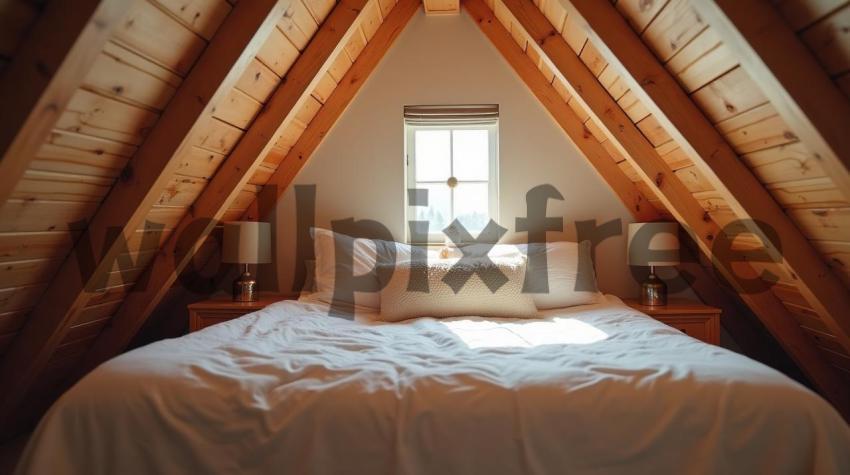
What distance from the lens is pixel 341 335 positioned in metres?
1.84

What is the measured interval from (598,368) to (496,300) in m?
0.90

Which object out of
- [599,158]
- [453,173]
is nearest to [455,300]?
[453,173]

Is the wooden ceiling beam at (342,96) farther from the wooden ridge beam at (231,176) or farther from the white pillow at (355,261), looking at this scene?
the wooden ridge beam at (231,176)

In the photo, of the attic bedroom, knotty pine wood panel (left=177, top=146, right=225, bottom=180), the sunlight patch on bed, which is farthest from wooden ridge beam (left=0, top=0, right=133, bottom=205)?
the sunlight patch on bed

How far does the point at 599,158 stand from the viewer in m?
2.84

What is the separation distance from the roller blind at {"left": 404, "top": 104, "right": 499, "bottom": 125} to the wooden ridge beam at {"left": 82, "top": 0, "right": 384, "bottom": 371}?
686mm

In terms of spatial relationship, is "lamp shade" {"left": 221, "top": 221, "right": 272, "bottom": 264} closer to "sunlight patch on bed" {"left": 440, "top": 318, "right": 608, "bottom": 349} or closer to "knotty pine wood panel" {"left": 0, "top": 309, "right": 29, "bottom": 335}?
"knotty pine wood panel" {"left": 0, "top": 309, "right": 29, "bottom": 335}

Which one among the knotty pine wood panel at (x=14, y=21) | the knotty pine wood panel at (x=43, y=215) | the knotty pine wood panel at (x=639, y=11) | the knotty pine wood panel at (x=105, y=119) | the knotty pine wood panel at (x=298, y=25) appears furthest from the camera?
the knotty pine wood panel at (x=298, y=25)

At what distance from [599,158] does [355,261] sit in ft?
4.89

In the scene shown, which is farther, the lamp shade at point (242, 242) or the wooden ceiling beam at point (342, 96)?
the wooden ceiling beam at point (342, 96)

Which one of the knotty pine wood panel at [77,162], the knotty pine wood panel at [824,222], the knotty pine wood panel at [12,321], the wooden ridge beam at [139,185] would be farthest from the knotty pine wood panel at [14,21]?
the knotty pine wood panel at [824,222]

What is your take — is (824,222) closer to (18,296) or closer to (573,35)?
(573,35)

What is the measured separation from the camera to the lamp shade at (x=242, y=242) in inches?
102

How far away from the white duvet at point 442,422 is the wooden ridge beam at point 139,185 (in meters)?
0.70
